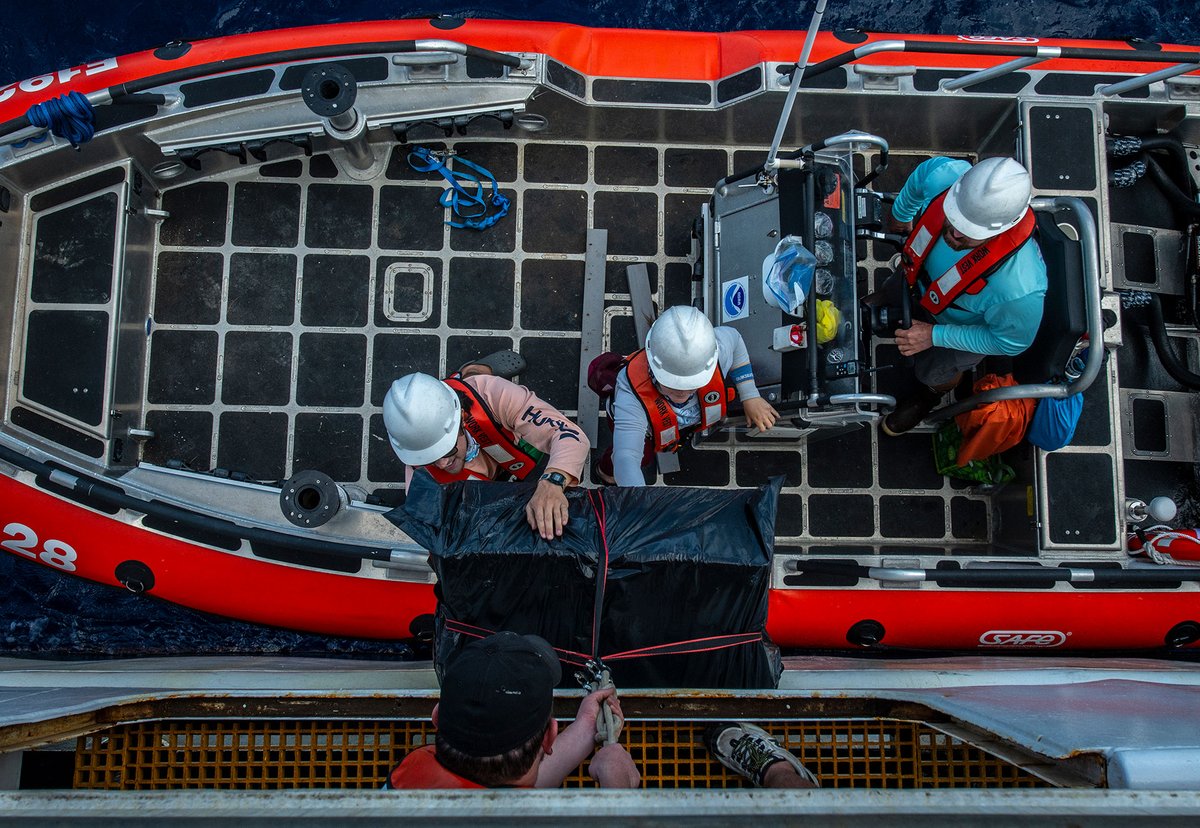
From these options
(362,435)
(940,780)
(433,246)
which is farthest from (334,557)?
(940,780)

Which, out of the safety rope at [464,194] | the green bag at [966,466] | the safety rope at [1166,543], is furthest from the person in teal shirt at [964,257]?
the safety rope at [464,194]

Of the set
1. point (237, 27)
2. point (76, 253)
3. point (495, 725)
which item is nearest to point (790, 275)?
point (495, 725)

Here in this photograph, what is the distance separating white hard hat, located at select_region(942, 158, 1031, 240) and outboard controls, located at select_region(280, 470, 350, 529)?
2.62 m

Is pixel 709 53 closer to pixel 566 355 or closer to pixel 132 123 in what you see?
pixel 566 355

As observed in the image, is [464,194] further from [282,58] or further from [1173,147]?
[1173,147]

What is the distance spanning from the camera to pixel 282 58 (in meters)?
3.61

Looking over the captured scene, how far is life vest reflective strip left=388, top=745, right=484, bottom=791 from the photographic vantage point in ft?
6.61

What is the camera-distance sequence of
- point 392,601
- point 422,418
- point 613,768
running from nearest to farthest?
1. point 613,768
2. point 422,418
3. point 392,601

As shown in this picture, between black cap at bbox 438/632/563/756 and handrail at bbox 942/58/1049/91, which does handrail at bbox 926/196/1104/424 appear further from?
black cap at bbox 438/632/563/756

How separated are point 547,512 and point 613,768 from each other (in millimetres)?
817

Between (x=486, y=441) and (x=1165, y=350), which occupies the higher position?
(x=1165, y=350)

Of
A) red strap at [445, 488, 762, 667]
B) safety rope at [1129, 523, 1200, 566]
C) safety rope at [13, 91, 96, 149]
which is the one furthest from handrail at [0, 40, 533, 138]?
safety rope at [1129, 523, 1200, 566]

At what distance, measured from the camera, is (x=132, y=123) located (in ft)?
11.9

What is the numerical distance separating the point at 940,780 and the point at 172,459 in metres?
3.52
